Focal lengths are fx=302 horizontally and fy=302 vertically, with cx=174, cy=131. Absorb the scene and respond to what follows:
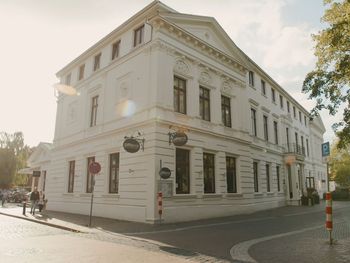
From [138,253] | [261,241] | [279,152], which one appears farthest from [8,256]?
[279,152]

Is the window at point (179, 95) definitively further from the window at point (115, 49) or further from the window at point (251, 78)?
the window at point (251, 78)

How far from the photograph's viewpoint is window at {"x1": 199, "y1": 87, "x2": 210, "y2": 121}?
19.4 metres

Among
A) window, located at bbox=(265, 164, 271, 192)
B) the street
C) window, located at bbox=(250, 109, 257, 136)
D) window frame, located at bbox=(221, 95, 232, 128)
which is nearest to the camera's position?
the street

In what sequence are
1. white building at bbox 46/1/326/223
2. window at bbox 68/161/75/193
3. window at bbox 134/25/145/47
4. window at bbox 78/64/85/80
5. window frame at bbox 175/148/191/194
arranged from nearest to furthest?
white building at bbox 46/1/326/223
window frame at bbox 175/148/191/194
window at bbox 134/25/145/47
window at bbox 68/161/75/193
window at bbox 78/64/85/80

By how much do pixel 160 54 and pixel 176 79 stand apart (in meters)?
1.92

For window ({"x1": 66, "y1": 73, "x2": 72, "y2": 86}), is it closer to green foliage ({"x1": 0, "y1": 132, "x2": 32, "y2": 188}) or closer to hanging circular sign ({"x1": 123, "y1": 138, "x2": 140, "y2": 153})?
hanging circular sign ({"x1": 123, "y1": 138, "x2": 140, "y2": 153})

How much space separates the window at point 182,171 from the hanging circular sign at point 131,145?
2.45 m

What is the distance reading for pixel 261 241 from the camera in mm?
9656

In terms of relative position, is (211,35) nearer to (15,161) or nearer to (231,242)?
(231,242)

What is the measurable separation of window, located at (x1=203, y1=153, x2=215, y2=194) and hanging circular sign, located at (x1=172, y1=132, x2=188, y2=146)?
352 cm

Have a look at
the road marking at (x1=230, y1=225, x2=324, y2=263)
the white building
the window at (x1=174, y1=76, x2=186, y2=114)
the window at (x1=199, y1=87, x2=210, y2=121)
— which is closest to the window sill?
the white building

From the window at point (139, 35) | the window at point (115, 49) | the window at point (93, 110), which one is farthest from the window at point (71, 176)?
the window at point (139, 35)

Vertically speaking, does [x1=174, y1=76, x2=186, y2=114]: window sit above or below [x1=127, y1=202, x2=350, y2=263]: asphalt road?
above

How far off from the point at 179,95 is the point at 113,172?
241 inches
